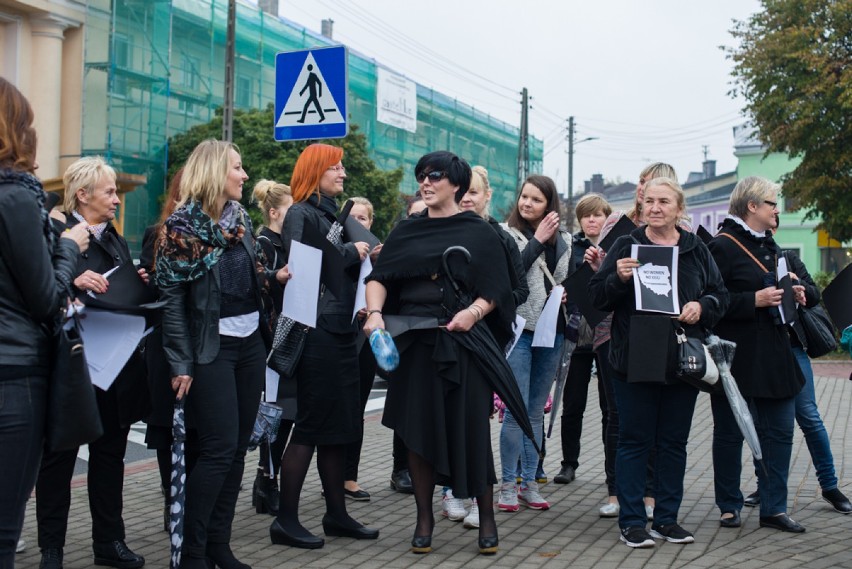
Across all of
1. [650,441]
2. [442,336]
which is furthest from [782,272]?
[442,336]

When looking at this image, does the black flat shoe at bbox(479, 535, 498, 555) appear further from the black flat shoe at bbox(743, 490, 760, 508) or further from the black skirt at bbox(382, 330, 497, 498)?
the black flat shoe at bbox(743, 490, 760, 508)

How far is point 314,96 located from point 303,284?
15.6ft

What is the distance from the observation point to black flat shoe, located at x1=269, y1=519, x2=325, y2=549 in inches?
236

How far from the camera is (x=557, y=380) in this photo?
761 cm

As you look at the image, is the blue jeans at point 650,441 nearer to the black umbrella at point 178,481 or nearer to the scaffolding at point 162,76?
the black umbrella at point 178,481

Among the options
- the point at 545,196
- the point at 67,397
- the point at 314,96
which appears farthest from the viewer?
the point at 314,96

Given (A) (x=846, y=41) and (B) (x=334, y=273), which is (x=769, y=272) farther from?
(A) (x=846, y=41)

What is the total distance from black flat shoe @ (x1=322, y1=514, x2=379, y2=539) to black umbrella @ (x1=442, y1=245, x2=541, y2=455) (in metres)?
1.05

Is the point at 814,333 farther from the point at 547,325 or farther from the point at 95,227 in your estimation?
the point at 95,227

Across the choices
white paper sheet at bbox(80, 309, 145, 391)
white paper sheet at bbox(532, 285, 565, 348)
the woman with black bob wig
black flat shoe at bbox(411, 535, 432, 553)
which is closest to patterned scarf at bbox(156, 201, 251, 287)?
white paper sheet at bbox(80, 309, 145, 391)

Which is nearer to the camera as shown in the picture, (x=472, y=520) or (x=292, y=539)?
(x=292, y=539)

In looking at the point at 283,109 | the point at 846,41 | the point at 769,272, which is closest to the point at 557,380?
the point at 769,272

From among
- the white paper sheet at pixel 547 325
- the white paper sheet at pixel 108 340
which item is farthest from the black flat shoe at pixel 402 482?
the white paper sheet at pixel 108 340

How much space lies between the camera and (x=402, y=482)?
7809 mm
